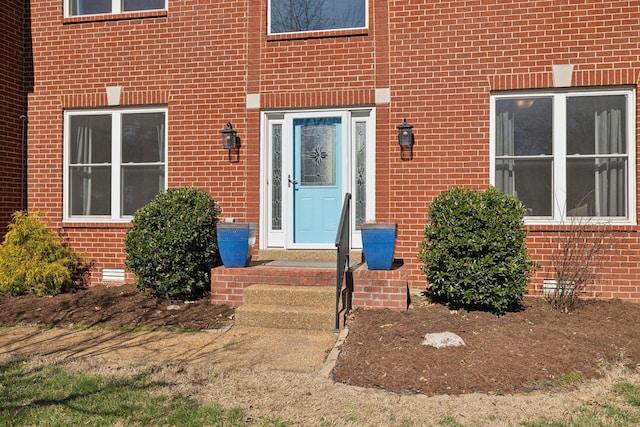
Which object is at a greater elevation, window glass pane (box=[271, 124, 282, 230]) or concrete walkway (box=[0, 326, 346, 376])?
window glass pane (box=[271, 124, 282, 230])

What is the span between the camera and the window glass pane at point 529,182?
7.19 m

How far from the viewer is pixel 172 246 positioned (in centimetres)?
657

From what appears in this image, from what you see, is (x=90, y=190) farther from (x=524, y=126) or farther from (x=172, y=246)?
(x=524, y=126)

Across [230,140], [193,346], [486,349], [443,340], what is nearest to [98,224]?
[230,140]

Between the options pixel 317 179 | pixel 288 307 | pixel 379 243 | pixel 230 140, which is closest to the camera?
pixel 288 307

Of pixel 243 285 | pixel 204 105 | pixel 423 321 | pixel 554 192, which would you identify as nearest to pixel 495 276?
pixel 423 321

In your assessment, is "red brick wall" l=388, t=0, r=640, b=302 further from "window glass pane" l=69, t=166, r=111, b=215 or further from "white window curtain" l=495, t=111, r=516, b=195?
"window glass pane" l=69, t=166, r=111, b=215

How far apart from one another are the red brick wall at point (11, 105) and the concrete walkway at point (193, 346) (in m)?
3.15

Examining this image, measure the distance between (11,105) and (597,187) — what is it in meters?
8.97

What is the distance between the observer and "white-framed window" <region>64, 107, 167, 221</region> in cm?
820

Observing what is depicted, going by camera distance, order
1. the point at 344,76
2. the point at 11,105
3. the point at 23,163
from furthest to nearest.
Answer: the point at 23,163 < the point at 11,105 < the point at 344,76

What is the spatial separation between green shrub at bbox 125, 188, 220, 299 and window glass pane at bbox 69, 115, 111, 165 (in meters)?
2.12

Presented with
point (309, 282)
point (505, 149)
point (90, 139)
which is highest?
point (90, 139)

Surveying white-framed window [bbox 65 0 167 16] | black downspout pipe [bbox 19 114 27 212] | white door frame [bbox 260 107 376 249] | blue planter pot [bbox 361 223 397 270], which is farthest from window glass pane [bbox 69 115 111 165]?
blue planter pot [bbox 361 223 397 270]
